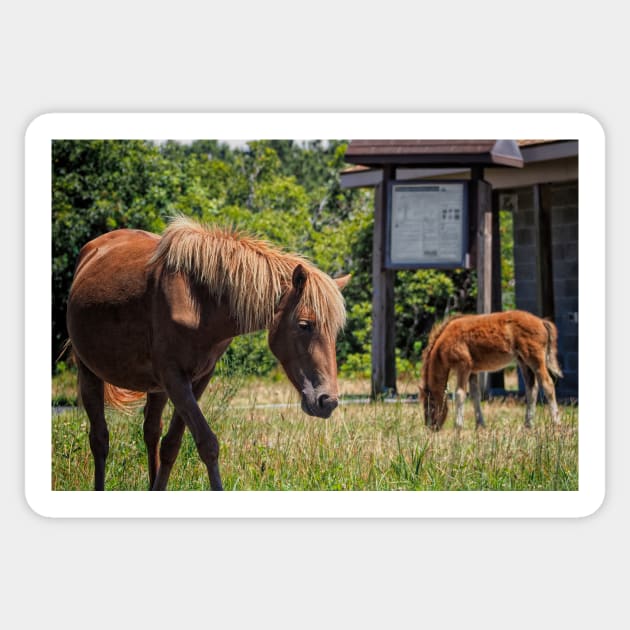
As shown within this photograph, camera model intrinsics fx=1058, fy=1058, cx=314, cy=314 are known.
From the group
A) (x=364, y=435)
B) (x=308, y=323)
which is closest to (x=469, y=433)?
(x=364, y=435)

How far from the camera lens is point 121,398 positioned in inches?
283

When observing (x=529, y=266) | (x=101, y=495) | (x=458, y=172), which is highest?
(x=458, y=172)

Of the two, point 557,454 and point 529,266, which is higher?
point 529,266

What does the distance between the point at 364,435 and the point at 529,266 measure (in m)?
5.85

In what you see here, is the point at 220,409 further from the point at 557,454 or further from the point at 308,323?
the point at 557,454

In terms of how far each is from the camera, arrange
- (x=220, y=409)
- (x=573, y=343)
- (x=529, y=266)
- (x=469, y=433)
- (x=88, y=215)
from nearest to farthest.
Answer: (x=220, y=409)
(x=469, y=433)
(x=88, y=215)
(x=573, y=343)
(x=529, y=266)

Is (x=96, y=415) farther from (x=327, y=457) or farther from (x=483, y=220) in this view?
(x=483, y=220)

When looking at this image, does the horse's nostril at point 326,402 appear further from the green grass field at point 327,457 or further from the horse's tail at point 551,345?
the horse's tail at point 551,345

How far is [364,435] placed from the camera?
24.3ft

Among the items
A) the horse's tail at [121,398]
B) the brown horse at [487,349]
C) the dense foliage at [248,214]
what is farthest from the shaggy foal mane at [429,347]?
the horse's tail at [121,398]

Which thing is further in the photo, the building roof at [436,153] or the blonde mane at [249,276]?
the building roof at [436,153]

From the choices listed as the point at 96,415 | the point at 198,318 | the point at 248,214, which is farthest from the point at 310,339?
the point at 248,214

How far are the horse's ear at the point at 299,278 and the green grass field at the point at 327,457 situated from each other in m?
1.50

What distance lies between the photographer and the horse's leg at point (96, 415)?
657 centimetres
